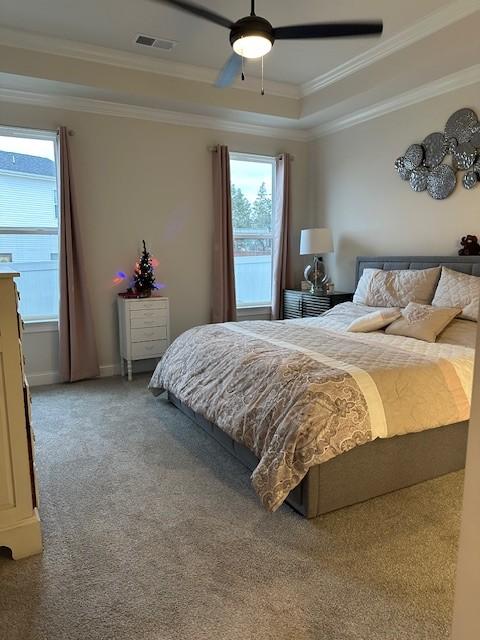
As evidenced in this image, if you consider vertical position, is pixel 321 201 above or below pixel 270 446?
above

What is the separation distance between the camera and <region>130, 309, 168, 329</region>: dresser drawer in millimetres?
4445

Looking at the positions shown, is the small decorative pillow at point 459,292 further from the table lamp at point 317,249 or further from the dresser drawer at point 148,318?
the dresser drawer at point 148,318

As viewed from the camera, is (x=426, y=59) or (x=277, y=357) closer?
(x=277, y=357)

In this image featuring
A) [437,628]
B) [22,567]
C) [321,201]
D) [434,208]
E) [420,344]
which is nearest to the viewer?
[437,628]

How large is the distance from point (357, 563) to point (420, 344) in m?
1.58

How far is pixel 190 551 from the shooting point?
1.93 m

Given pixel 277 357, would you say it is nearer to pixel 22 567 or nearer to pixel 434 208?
pixel 22 567

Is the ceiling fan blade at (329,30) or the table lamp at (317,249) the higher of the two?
the ceiling fan blade at (329,30)

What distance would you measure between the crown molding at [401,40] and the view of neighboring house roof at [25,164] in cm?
283

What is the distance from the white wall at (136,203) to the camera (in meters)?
4.41

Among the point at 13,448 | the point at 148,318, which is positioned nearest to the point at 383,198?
the point at 148,318

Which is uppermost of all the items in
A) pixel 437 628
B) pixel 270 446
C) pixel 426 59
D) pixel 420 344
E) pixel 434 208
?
pixel 426 59

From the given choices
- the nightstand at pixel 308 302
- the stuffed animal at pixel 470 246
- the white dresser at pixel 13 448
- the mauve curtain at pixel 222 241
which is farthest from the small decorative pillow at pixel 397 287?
the white dresser at pixel 13 448

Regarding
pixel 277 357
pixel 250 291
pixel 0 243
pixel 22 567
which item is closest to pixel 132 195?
pixel 0 243
